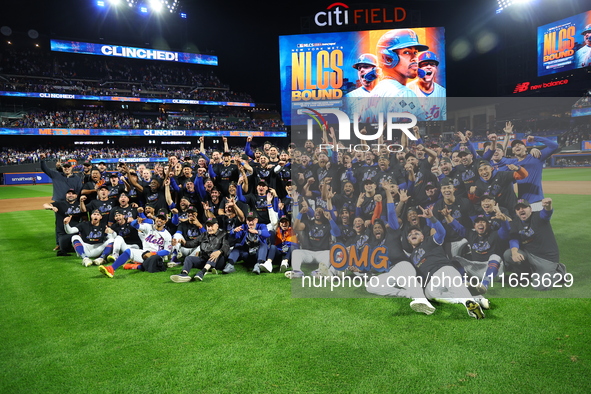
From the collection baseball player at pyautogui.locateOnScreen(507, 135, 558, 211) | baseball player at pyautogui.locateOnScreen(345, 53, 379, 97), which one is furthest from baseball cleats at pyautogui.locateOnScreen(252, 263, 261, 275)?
baseball player at pyautogui.locateOnScreen(345, 53, 379, 97)

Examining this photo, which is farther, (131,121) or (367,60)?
(131,121)

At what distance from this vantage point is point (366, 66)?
89.7 feet

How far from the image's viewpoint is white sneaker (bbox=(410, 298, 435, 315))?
5.14 m

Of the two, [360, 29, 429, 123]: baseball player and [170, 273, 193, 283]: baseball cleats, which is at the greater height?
[360, 29, 429, 123]: baseball player

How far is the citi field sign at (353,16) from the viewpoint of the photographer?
89.4 ft

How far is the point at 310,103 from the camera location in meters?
29.1

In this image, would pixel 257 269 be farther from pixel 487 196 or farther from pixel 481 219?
pixel 487 196

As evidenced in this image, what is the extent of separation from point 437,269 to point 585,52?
108ft

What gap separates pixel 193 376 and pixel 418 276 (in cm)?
350

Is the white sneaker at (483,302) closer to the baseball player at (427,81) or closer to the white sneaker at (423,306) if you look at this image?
the white sneaker at (423,306)

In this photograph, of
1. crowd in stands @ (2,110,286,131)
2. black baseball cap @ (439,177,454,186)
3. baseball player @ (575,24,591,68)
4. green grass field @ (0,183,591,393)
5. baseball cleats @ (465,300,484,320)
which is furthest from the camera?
crowd in stands @ (2,110,286,131)

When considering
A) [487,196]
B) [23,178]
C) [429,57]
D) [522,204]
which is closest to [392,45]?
[429,57]

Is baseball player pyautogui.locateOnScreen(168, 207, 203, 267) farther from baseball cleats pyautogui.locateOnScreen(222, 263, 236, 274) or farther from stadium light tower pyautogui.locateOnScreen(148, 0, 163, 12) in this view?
stadium light tower pyautogui.locateOnScreen(148, 0, 163, 12)

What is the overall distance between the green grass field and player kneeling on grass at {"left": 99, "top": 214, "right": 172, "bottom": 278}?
3.75ft
